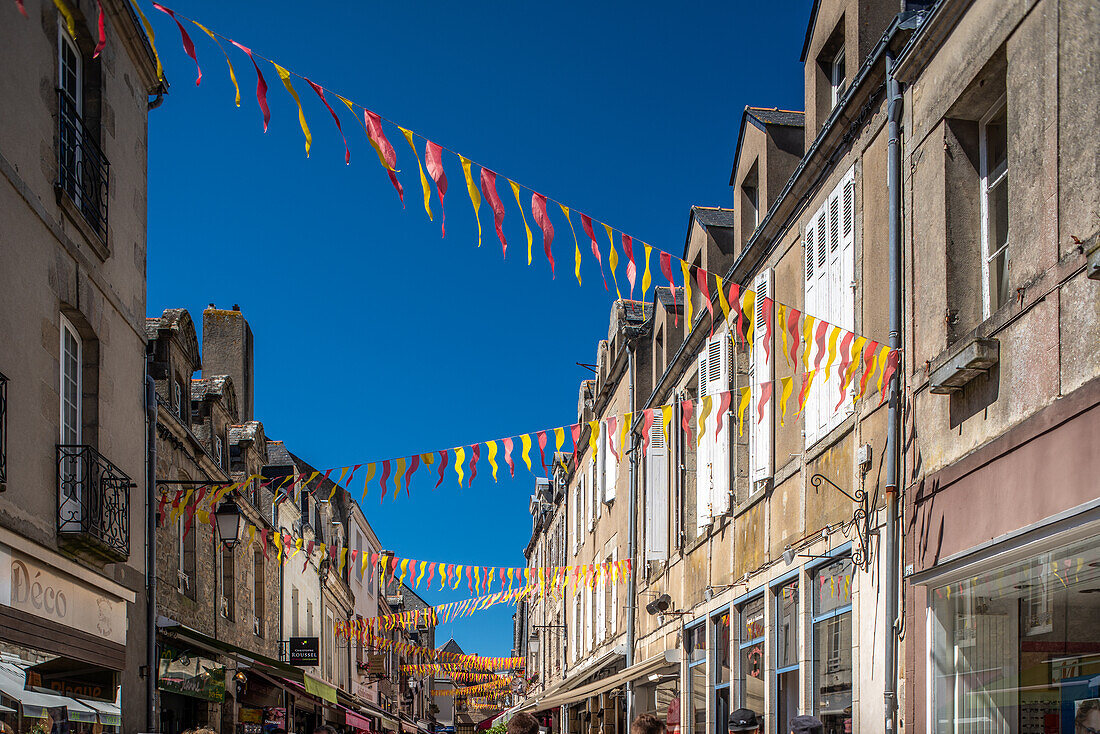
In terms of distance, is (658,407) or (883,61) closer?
(883,61)

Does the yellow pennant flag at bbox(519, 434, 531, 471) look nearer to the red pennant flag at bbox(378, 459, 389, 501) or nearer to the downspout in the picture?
the red pennant flag at bbox(378, 459, 389, 501)

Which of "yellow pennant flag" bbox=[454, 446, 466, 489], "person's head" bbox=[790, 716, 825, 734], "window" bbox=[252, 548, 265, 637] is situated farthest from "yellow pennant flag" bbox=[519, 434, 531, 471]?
"window" bbox=[252, 548, 265, 637]

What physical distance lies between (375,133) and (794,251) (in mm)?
4887

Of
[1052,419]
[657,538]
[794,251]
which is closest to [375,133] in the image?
[1052,419]

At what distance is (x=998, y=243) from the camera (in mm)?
7324

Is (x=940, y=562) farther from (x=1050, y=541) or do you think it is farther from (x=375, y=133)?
(x=375, y=133)

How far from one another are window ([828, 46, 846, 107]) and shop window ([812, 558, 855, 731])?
388 cm

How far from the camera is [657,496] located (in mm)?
16984

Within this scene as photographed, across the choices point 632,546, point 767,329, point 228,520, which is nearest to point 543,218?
point 767,329

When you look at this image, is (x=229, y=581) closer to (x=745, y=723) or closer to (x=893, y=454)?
(x=893, y=454)

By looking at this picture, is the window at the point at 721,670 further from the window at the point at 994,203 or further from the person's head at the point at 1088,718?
the person's head at the point at 1088,718

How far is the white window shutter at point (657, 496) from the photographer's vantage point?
1683 centimetres

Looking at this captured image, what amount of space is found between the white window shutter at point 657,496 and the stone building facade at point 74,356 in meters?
7.34

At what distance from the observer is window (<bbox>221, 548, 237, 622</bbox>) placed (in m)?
18.6
